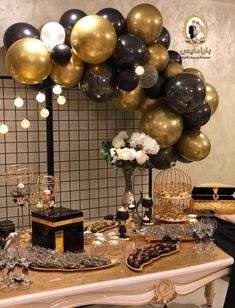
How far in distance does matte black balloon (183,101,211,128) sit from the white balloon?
3.53ft

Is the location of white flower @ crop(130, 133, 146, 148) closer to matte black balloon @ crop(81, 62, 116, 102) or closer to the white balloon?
matte black balloon @ crop(81, 62, 116, 102)

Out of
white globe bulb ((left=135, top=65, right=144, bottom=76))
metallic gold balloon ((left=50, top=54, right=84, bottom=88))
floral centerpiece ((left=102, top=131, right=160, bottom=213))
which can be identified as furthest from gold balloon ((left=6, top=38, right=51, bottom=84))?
floral centerpiece ((left=102, top=131, right=160, bottom=213))

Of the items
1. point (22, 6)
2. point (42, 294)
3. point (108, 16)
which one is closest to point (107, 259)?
point (42, 294)

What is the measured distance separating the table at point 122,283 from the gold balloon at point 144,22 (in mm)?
1553

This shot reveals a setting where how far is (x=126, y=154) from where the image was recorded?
2.64 meters

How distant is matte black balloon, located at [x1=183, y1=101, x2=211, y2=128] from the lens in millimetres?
3160

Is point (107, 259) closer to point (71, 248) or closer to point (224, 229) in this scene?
point (71, 248)

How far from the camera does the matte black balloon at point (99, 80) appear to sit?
2.84m

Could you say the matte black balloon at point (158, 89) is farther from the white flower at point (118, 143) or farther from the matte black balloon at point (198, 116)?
the white flower at point (118, 143)

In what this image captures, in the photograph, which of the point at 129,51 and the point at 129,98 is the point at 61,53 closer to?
the point at 129,51

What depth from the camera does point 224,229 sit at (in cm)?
256

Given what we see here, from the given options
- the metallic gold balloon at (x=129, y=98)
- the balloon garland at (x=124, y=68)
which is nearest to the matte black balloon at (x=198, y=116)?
the balloon garland at (x=124, y=68)

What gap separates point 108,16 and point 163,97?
0.70 m

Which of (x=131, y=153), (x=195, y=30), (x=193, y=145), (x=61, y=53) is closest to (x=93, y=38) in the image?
(x=61, y=53)
